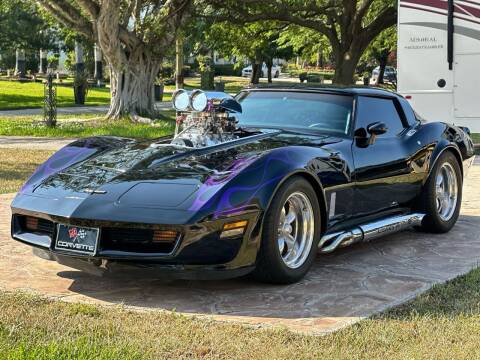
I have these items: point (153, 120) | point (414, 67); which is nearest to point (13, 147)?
point (153, 120)

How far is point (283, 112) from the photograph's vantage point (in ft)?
19.3

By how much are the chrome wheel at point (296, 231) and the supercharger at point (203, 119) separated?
0.82m

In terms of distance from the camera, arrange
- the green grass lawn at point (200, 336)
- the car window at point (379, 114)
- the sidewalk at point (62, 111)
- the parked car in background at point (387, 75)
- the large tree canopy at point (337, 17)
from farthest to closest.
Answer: the parked car in background at point (387, 75)
the sidewalk at point (62, 111)
the large tree canopy at point (337, 17)
the car window at point (379, 114)
the green grass lawn at point (200, 336)

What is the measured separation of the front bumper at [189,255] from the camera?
4.20 metres

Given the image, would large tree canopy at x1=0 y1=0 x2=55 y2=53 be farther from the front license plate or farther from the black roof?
the front license plate

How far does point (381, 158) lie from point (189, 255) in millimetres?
2224

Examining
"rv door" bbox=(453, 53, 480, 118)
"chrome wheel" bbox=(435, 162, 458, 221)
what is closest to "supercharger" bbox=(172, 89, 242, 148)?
→ "chrome wheel" bbox=(435, 162, 458, 221)

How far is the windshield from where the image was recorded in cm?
571

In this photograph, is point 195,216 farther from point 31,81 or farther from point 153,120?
point 31,81

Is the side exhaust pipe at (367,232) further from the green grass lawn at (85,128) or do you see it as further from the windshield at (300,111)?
the green grass lawn at (85,128)

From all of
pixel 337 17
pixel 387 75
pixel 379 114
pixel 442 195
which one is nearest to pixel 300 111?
pixel 379 114

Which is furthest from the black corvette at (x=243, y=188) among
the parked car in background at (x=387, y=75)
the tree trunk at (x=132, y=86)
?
the parked car in background at (x=387, y=75)

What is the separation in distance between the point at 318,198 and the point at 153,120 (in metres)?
14.9

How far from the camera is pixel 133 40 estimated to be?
19.4 meters
